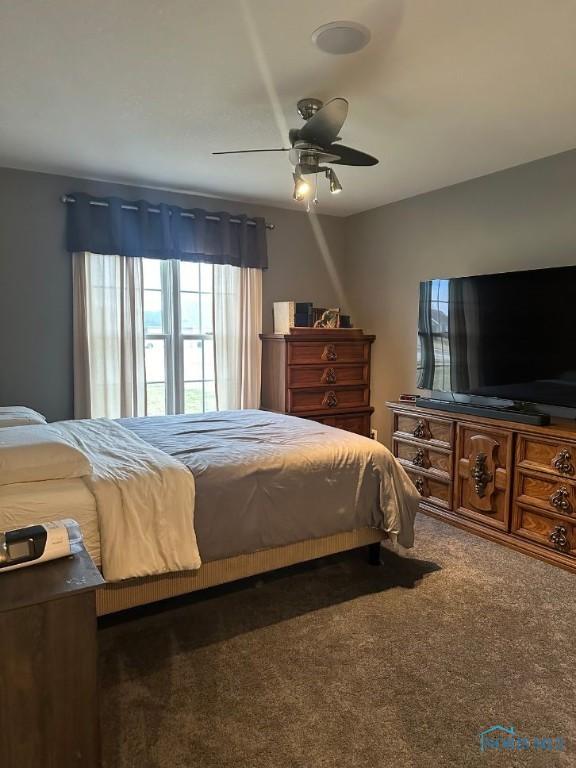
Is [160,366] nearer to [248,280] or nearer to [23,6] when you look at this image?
[248,280]

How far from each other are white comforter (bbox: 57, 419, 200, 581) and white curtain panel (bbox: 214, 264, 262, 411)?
2.33m

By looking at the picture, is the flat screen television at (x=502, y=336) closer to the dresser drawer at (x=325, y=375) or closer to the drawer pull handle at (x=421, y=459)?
the drawer pull handle at (x=421, y=459)

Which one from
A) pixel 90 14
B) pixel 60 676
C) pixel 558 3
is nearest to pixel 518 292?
pixel 558 3

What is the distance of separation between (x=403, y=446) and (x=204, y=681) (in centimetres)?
242

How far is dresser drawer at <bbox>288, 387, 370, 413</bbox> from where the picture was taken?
4.42m

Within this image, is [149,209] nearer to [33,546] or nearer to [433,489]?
[433,489]

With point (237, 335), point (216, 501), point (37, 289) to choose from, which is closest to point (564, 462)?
point (216, 501)

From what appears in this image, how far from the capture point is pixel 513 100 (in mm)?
2527

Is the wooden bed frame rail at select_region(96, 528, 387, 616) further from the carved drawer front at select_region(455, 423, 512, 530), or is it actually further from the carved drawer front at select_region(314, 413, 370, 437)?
the carved drawer front at select_region(314, 413, 370, 437)

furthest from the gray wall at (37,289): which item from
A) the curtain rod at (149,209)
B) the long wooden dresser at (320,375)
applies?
the long wooden dresser at (320,375)

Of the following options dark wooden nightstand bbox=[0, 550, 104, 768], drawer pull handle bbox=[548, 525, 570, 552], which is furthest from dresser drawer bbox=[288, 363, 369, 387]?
dark wooden nightstand bbox=[0, 550, 104, 768]

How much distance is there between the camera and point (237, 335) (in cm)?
459

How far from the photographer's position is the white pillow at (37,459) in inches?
74.8

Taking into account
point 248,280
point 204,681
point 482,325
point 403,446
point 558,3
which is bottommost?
point 204,681
